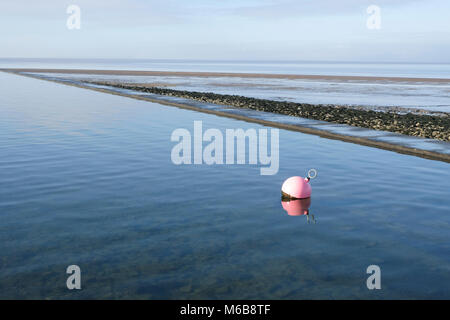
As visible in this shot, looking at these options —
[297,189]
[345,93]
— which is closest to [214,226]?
[297,189]

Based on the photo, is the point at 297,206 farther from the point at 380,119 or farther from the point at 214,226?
the point at 380,119

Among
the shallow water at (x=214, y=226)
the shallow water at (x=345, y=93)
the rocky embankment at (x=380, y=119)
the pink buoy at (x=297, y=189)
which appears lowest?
the shallow water at (x=214, y=226)

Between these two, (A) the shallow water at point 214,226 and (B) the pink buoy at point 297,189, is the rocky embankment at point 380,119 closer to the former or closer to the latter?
(A) the shallow water at point 214,226

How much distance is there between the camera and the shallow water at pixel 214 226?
6078mm

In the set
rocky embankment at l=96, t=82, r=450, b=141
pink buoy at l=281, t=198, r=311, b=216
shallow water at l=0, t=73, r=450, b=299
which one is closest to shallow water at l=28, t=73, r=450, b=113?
rocky embankment at l=96, t=82, r=450, b=141

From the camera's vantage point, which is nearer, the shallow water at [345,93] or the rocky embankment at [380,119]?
the rocky embankment at [380,119]

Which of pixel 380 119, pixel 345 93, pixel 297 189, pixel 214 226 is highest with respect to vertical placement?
pixel 345 93

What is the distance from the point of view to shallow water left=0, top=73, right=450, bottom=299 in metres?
6.08

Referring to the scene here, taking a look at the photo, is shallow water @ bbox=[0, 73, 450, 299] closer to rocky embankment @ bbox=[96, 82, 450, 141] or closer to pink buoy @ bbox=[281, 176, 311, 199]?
Answer: pink buoy @ bbox=[281, 176, 311, 199]

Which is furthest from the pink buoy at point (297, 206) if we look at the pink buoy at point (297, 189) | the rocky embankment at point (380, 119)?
the rocky embankment at point (380, 119)

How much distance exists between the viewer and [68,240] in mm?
7434

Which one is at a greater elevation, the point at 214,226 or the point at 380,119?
the point at 380,119

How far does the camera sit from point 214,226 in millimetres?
8172
